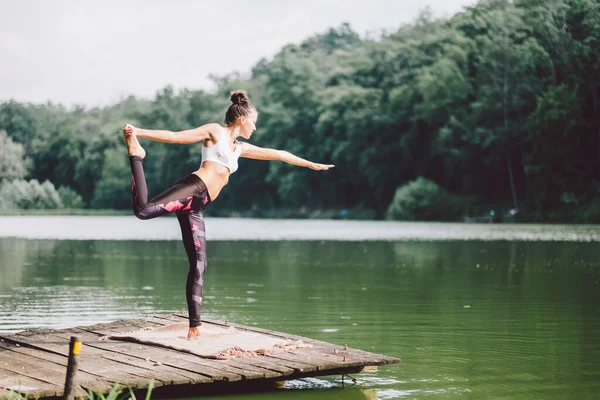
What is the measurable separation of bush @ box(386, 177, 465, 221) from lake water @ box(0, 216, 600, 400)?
115 ft

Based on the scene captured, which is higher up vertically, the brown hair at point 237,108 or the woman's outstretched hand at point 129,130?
the brown hair at point 237,108

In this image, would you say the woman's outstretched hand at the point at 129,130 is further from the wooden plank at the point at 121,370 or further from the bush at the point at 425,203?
the bush at the point at 425,203

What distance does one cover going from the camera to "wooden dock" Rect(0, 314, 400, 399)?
7541 mm

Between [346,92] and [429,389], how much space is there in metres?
73.5

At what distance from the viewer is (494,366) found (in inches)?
405

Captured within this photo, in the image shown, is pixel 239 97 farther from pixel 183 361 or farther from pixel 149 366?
pixel 149 366

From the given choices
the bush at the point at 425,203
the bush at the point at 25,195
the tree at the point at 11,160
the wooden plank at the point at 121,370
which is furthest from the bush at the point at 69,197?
the wooden plank at the point at 121,370

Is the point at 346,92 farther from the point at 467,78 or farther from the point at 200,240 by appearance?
the point at 200,240

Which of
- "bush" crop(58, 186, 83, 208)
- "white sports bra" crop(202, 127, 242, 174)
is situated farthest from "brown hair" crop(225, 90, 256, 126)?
"bush" crop(58, 186, 83, 208)

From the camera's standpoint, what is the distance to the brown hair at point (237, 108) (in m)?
8.91

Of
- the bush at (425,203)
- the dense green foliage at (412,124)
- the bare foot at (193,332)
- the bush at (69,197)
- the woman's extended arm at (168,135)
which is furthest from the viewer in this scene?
the bush at (69,197)

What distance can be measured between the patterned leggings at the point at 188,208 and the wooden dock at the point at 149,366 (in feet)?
2.14

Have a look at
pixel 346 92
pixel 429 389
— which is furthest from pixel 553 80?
pixel 429 389

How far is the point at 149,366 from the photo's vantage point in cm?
811
